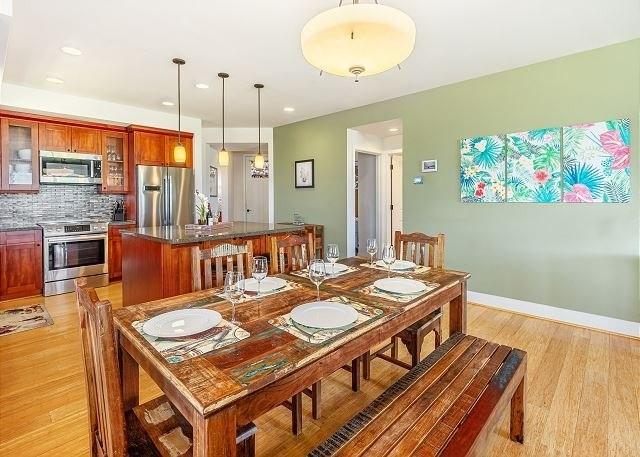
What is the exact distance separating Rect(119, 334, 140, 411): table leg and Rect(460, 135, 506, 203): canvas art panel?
3629 mm

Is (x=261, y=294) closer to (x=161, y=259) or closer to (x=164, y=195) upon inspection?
(x=161, y=259)

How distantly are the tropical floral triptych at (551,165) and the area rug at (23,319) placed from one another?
4651mm

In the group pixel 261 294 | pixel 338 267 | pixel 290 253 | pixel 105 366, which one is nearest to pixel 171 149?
pixel 290 253

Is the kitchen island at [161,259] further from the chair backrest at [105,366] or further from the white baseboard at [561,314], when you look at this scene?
the white baseboard at [561,314]

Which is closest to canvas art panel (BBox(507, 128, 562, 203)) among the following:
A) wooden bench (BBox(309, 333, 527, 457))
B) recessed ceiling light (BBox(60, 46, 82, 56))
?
wooden bench (BBox(309, 333, 527, 457))

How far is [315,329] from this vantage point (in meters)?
1.24

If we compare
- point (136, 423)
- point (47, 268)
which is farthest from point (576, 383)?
point (47, 268)

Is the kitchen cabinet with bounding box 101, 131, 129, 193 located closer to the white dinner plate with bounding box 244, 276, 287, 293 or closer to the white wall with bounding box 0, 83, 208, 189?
the white wall with bounding box 0, 83, 208, 189

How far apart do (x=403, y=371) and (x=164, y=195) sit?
433 centimetres

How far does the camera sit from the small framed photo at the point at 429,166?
163 inches

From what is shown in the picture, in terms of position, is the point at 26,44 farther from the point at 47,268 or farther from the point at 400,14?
the point at 400,14

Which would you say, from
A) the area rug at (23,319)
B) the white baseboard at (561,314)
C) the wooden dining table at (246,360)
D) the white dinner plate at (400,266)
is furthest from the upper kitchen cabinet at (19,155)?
the white baseboard at (561,314)

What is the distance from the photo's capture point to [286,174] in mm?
6156

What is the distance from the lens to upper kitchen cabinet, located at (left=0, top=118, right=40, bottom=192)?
405 cm
